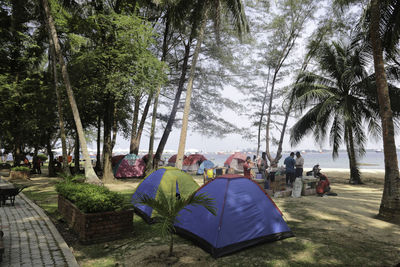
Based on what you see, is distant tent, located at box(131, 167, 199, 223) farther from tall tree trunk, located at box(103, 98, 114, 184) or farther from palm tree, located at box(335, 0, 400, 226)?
tall tree trunk, located at box(103, 98, 114, 184)

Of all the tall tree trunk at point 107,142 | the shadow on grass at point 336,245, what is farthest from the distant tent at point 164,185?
the tall tree trunk at point 107,142

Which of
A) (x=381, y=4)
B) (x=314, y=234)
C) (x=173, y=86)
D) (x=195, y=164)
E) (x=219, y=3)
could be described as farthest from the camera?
(x=195, y=164)

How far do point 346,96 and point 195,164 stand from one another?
13.4 meters

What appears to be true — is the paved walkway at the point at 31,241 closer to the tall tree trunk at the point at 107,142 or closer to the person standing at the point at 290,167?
the tall tree trunk at the point at 107,142

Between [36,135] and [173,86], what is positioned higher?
[173,86]

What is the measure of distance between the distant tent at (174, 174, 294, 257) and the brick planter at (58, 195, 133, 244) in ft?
4.24

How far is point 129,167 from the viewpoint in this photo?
61.4ft

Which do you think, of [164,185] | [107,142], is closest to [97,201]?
[164,185]

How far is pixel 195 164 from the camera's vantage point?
23375 millimetres

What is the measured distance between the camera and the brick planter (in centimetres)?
555

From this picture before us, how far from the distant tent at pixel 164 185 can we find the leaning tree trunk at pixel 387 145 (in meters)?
5.67

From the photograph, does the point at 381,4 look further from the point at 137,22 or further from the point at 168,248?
the point at 137,22

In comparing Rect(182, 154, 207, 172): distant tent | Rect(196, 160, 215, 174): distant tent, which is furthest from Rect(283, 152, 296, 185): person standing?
Rect(182, 154, 207, 172): distant tent

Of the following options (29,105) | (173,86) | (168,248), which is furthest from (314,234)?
(29,105)
